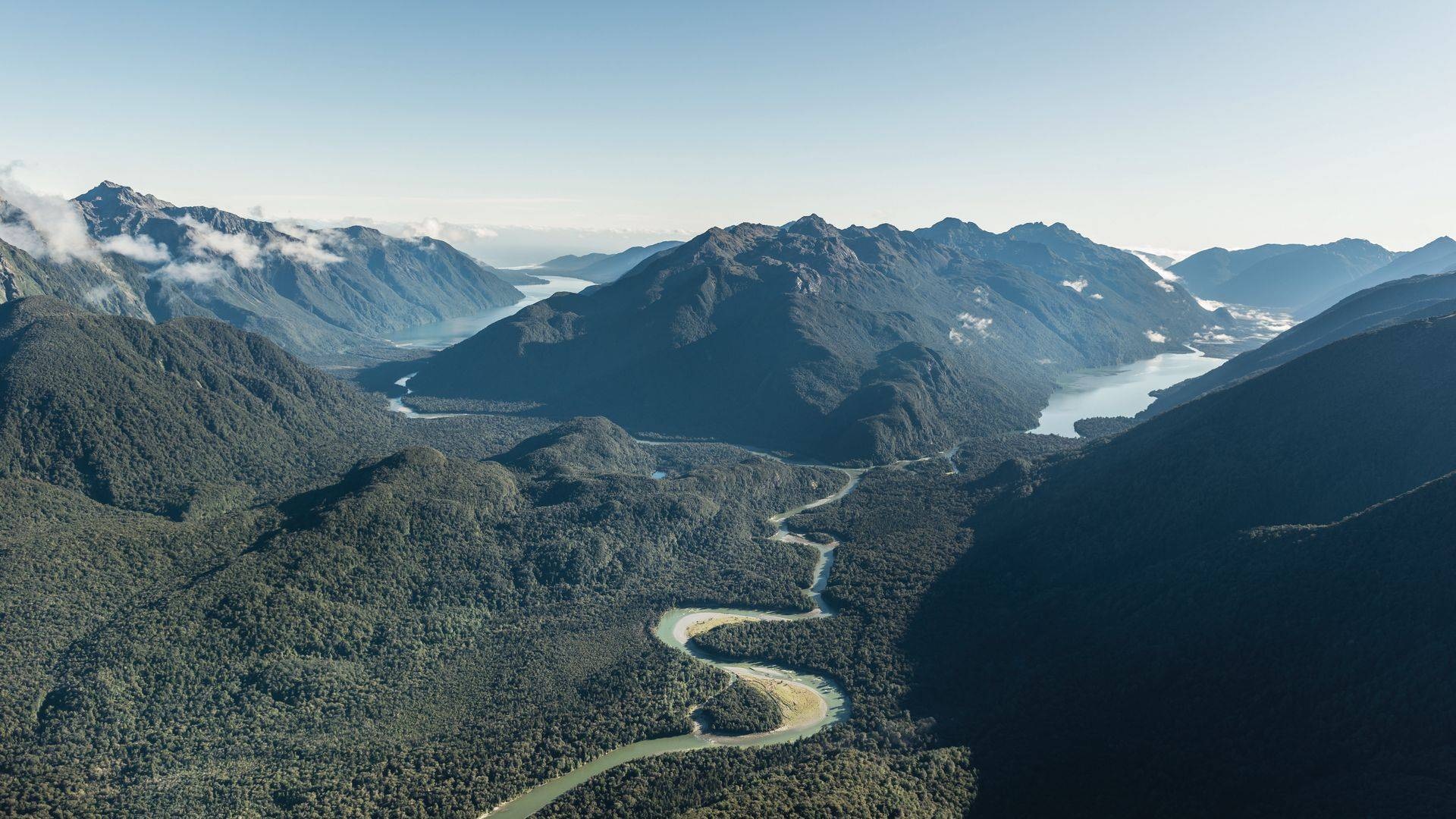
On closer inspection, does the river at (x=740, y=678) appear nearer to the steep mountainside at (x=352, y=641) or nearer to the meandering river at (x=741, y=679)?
the meandering river at (x=741, y=679)

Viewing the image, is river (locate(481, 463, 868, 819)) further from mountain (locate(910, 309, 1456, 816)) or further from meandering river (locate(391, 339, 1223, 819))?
mountain (locate(910, 309, 1456, 816))

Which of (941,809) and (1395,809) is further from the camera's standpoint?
(941,809)

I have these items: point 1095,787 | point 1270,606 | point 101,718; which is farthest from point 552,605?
point 1270,606

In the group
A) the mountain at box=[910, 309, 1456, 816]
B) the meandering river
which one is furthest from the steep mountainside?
the mountain at box=[910, 309, 1456, 816]

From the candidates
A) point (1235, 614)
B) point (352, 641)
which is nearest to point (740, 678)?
point (352, 641)

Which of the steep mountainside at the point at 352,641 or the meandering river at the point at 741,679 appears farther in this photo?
the meandering river at the point at 741,679

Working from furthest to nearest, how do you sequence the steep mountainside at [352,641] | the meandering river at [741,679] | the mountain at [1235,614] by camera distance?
the meandering river at [741,679] < the steep mountainside at [352,641] < the mountain at [1235,614]

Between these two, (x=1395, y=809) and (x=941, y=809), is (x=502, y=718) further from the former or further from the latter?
(x=1395, y=809)

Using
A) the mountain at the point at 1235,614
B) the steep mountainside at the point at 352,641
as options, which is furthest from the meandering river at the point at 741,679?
the mountain at the point at 1235,614
